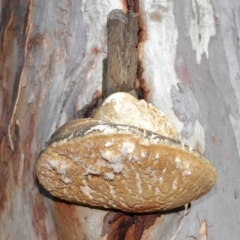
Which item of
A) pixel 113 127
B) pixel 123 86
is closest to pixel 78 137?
pixel 113 127

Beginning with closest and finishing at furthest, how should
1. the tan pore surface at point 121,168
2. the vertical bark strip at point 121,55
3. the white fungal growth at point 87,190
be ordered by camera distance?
the tan pore surface at point 121,168
the white fungal growth at point 87,190
the vertical bark strip at point 121,55

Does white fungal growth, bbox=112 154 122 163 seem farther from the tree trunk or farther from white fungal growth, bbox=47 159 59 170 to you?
the tree trunk

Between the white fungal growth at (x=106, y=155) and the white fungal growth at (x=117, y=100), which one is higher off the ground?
the white fungal growth at (x=117, y=100)

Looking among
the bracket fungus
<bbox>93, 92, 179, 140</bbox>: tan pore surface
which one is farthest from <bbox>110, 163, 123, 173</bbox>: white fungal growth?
<bbox>93, 92, 179, 140</bbox>: tan pore surface

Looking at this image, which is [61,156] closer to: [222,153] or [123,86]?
[123,86]

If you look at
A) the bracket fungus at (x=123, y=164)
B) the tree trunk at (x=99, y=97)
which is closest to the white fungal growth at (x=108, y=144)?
the bracket fungus at (x=123, y=164)

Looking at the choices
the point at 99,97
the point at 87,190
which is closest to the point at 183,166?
the point at 87,190

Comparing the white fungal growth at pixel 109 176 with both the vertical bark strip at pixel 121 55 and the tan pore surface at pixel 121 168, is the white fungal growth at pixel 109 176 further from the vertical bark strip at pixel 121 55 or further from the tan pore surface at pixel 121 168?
the vertical bark strip at pixel 121 55
